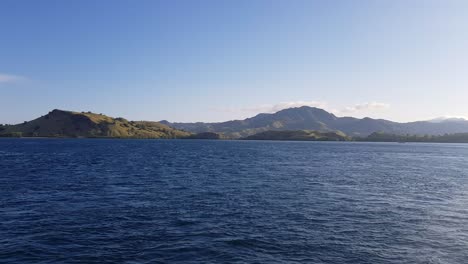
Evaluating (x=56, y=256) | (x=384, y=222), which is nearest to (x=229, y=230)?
(x=56, y=256)

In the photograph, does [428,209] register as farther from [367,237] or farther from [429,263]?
[429,263]

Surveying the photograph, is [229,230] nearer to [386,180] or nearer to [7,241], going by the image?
[7,241]

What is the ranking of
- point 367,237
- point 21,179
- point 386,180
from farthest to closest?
point 386,180 < point 21,179 < point 367,237

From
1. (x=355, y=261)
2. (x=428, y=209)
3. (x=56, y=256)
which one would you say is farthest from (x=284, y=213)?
(x=56, y=256)

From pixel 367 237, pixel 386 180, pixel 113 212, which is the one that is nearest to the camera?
pixel 367 237

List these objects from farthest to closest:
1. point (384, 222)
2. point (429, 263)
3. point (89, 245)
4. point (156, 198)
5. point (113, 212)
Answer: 1. point (156, 198)
2. point (113, 212)
3. point (384, 222)
4. point (89, 245)
5. point (429, 263)

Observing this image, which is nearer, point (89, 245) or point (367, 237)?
point (89, 245)

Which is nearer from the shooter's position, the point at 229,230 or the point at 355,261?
the point at 355,261

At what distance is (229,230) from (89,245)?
13.2 m

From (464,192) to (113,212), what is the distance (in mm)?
61414

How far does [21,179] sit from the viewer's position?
74062 millimetres

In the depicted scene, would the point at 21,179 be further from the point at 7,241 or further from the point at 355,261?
the point at 355,261

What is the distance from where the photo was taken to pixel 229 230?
37.0 metres

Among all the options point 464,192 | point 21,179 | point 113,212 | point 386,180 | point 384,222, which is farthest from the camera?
point 386,180
